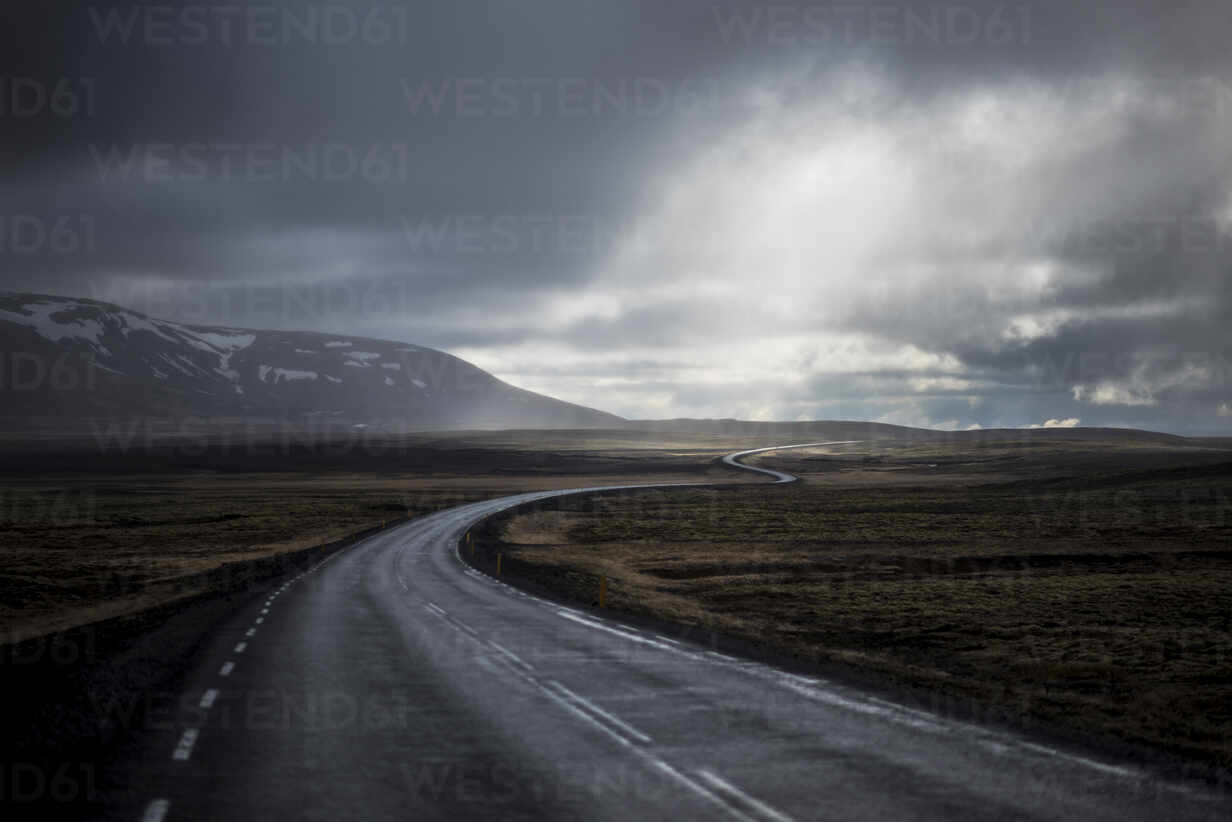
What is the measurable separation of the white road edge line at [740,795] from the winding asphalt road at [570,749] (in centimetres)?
3

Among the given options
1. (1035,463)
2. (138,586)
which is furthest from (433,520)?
(1035,463)

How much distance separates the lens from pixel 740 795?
9.27 m

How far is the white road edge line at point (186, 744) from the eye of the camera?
10805 mm

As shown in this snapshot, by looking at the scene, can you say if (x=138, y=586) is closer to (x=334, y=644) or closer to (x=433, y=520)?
(x=334, y=644)

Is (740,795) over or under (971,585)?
over

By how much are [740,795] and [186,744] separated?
22.7 ft

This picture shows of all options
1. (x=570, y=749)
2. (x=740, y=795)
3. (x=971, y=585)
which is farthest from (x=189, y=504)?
(x=740, y=795)

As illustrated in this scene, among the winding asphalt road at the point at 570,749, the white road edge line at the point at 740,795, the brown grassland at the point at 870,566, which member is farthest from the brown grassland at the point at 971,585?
the white road edge line at the point at 740,795

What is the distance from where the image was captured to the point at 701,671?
54.3 ft

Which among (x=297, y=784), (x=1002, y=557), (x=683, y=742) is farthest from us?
(x=1002, y=557)

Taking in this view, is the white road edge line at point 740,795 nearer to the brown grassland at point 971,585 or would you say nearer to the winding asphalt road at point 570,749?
the winding asphalt road at point 570,749

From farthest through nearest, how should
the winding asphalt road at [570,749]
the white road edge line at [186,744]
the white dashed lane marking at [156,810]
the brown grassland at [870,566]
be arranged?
the brown grassland at [870,566] < the white road edge line at [186,744] < the winding asphalt road at [570,749] < the white dashed lane marking at [156,810]

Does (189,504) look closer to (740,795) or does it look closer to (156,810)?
(156,810)

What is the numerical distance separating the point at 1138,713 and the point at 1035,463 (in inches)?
5824
